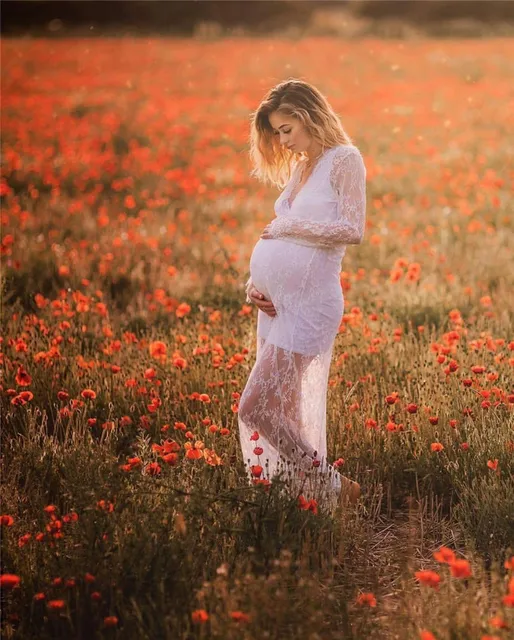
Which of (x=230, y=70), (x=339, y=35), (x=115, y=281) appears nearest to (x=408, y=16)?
(x=339, y=35)

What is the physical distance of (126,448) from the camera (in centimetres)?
455

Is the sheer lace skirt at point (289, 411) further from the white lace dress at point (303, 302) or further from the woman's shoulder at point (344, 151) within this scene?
the woman's shoulder at point (344, 151)

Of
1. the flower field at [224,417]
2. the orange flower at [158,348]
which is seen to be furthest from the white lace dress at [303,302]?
the orange flower at [158,348]

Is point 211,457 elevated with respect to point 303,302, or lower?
lower

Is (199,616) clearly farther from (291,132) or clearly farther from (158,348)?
(158,348)

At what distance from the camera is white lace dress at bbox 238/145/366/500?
379 centimetres

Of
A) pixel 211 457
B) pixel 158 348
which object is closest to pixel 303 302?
pixel 211 457

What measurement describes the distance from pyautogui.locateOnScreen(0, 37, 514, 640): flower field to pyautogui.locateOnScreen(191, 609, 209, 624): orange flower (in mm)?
53

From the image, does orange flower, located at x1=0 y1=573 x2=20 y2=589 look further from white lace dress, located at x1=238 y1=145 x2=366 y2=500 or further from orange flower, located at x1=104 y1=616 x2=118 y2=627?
white lace dress, located at x1=238 y1=145 x2=366 y2=500

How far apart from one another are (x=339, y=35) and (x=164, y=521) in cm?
2561

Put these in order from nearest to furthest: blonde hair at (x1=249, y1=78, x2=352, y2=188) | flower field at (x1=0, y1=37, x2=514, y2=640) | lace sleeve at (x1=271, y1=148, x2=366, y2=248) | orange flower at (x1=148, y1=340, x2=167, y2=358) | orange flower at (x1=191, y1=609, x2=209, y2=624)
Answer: orange flower at (x1=191, y1=609, x2=209, y2=624) → flower field at (x1=0, y1=37, x2=514, y2=640) → lace sleeve at (x1=271, y1=148, x2=366, y2=248) → blonde hair at (x1=249, y1=78, x2=352, y2=188) → orange flower at (x1=148, y1=340, x2=167, y2=358)

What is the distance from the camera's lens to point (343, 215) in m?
3.77

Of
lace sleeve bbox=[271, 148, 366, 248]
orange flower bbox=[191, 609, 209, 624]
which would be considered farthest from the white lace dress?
orange flower bbox=[191, 609, 209, 624]

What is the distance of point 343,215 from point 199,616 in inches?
72.1
